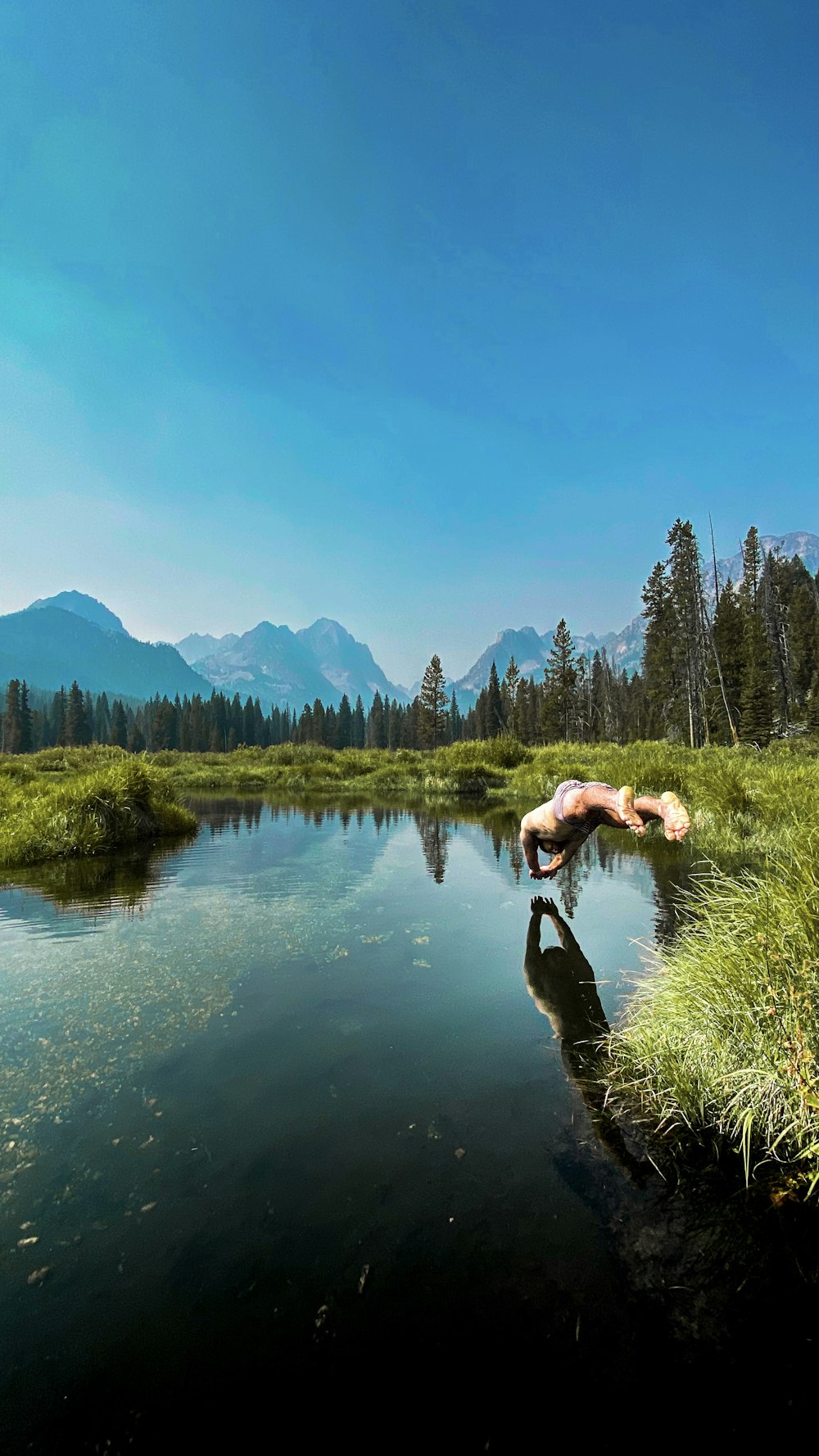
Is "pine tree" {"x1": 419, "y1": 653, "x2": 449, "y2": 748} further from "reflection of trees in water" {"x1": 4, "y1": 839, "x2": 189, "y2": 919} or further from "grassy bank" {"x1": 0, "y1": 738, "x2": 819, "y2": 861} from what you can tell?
"reflection of trees in water" {"x1": 4, "y1": 839, "x2": 189, "y2": 919}

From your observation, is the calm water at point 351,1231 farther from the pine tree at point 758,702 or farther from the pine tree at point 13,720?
the pine tree at point 13,720

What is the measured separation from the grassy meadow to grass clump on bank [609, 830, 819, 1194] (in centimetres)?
1

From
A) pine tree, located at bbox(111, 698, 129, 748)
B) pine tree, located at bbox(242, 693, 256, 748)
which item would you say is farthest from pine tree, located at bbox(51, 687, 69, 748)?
pine tree, located at bbox(242, 693, 256, 748)

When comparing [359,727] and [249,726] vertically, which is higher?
[249,726]

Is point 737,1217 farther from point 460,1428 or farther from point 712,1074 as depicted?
point 460,1428

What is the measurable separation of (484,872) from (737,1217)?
9392mm

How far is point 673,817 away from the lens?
511cm

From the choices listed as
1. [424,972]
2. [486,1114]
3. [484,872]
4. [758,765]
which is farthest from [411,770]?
[486,1114]

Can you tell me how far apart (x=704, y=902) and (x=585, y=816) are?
72.8 inches

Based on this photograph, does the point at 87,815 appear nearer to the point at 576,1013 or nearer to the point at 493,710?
the point at 576,1013

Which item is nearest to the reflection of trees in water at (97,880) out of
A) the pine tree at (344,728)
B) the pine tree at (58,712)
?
→ the pine tree at (344,728)

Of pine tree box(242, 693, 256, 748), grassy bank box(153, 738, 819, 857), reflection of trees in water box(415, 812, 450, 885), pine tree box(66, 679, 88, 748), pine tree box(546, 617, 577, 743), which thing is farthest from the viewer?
pine tree box(242, 693, 256, 748)

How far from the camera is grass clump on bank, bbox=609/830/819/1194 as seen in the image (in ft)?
11.3

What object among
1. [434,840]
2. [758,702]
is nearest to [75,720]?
[434,840]
